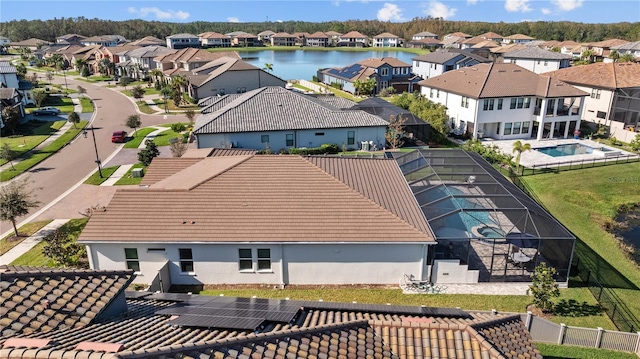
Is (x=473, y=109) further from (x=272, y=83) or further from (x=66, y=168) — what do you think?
(x=66, y=168)

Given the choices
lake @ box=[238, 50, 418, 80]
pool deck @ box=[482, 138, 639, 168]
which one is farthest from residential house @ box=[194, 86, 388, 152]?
lake @ box=[238, 50, 418, 80]

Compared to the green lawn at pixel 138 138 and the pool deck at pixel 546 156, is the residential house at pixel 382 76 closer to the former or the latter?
the pool deck at pixel 546 156

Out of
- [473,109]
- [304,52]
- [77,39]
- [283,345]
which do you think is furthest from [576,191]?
[77,39]

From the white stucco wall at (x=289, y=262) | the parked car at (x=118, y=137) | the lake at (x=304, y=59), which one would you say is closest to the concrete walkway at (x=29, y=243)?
the white stucco wall at (x=289, y=262)

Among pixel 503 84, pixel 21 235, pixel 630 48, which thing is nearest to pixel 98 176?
pixel 21 235

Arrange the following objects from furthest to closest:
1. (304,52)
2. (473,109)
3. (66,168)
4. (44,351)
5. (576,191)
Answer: (304,52), (473,109), (66,168), (576,191), (44,351)

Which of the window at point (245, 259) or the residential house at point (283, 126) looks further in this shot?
the residential house at point (283, 126)
